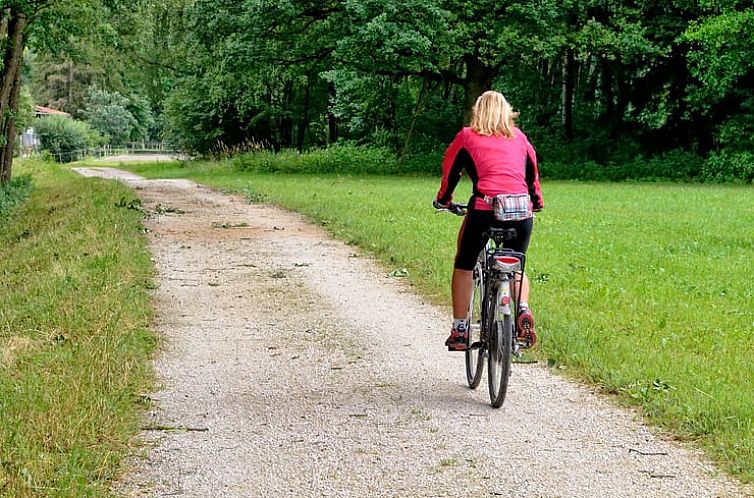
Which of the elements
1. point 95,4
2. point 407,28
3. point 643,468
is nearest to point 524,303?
point 643,468

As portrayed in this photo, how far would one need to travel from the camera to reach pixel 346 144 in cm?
4425

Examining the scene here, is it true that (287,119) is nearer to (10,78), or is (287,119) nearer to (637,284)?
(10,78)

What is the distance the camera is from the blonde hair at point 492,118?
623 centimetres

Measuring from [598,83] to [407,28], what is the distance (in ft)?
52.5

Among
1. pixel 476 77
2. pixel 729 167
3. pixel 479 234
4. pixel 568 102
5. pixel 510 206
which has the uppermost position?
pixel 476 77

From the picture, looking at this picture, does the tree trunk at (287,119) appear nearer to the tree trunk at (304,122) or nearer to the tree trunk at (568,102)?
the tree trunk at (304,122)

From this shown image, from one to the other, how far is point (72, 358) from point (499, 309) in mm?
3076

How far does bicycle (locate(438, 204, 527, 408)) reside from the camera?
6098 millimetres

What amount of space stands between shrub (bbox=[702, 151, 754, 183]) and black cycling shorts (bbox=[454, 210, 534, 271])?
2860 cm

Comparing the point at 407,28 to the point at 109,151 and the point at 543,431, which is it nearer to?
the point at 543,431

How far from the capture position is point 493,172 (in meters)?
6.18

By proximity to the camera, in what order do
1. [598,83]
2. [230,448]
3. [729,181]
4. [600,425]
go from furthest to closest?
[598,83] < [729,181] < [600,425] < [230,448]

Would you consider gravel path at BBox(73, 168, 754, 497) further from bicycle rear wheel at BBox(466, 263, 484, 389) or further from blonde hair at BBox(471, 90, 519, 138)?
blonde hair at BBox(471, 90, 519, 138)

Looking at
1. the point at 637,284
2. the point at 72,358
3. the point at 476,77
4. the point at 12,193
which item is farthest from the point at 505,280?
the point at 476,77
